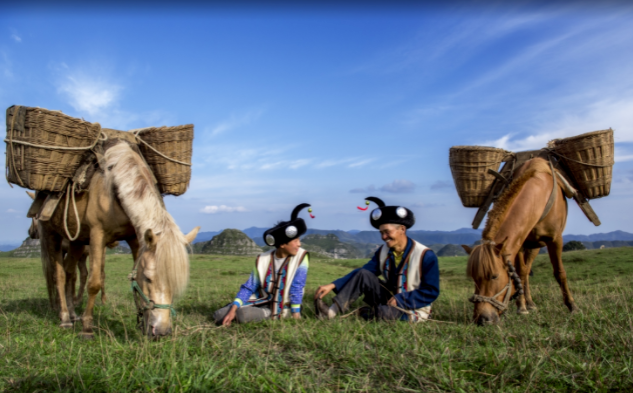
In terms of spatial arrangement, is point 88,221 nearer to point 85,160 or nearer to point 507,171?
point 85,160

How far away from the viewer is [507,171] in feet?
22.9

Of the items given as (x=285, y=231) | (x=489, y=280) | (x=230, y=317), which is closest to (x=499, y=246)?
(x=489, y=280)

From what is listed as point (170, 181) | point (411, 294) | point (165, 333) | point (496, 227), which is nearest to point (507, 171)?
point (496, 227)

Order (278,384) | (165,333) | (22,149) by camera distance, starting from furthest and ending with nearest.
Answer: (22,149)
(165,333)
(278,384)

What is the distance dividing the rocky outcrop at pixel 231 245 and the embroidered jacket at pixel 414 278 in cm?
3126

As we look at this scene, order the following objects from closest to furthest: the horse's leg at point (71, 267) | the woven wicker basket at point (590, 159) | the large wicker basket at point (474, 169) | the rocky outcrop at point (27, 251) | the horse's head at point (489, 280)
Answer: the horse's head at point (489, 280), the horse's leg at point (71, 267), the woven wicker basket at point (590, 159), the large wicker basket at point (474, 169), the rocky outcrop at point (27, 251)

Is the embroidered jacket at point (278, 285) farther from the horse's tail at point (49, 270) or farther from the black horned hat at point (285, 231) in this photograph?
the horse's tail at point (49, 270)

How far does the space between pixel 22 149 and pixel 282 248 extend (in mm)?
3159

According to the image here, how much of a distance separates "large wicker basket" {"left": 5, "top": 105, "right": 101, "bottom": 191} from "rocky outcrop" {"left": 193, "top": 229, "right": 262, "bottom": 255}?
1229 inches

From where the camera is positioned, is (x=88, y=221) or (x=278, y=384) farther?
(x=88, y=221)

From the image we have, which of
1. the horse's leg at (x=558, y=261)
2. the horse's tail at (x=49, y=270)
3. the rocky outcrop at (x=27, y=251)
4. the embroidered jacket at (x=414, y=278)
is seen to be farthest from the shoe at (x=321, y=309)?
the rocky outcrop at (x=27, y=251)

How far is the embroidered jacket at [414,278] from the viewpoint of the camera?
15.2 ft

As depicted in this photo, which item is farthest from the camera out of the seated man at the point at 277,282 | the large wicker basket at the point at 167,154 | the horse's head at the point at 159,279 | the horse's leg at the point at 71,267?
the horse's leg at the point at 71,267

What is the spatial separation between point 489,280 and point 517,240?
2.89 feet
